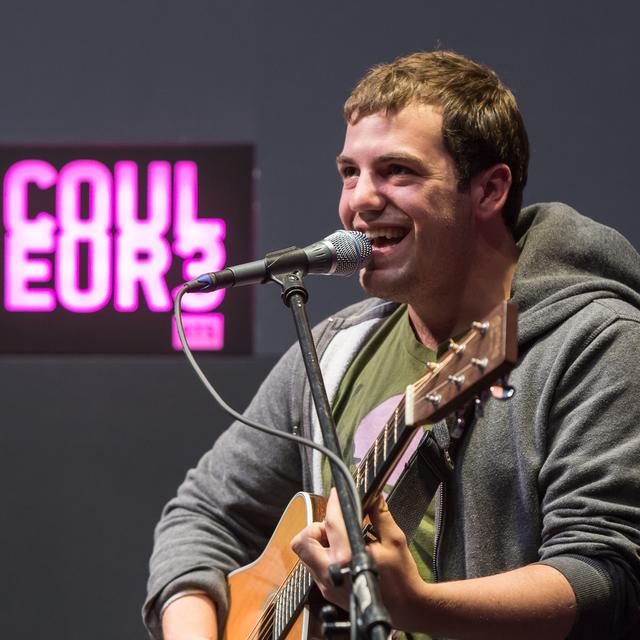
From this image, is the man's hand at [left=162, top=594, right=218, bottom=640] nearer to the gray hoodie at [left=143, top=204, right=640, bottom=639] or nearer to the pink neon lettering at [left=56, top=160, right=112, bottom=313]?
the gray hoodie at [left=143, top=204, right=640, bottom=639]

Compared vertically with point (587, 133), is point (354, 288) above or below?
below

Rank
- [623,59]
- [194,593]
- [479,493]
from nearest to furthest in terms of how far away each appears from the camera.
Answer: [479,493], [194,593], [623,59]

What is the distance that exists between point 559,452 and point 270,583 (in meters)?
0.58

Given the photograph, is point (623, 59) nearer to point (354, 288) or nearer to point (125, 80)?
point (354, 288)

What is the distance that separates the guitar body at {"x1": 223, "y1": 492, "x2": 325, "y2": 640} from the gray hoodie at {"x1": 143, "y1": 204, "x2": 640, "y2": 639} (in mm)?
57

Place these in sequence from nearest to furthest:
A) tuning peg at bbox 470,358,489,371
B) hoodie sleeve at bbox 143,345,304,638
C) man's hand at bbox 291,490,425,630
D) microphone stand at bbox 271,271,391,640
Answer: microphone stand at bbox 271,271,391,640 → tuning peg at bbox 470,358,489,371 → man's hand at bbox 291,490,425,630 → hoodie sleeve at bbox 143,345,304,638

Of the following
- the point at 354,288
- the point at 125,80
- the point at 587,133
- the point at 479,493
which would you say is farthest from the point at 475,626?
the point at 125,80

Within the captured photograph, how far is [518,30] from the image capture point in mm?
3311

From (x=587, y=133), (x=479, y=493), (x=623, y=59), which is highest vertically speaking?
(x=623, y=59)

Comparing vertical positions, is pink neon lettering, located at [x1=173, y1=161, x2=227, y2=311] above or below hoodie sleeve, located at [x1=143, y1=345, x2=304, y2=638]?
above

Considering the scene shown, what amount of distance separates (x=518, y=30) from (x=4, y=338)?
189cm

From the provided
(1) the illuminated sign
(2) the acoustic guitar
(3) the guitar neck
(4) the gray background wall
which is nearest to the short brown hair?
(2) the acoustic guitar

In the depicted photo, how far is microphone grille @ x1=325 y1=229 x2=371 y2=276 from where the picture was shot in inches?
60.9

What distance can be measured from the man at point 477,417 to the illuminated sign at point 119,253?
1.12 metres
